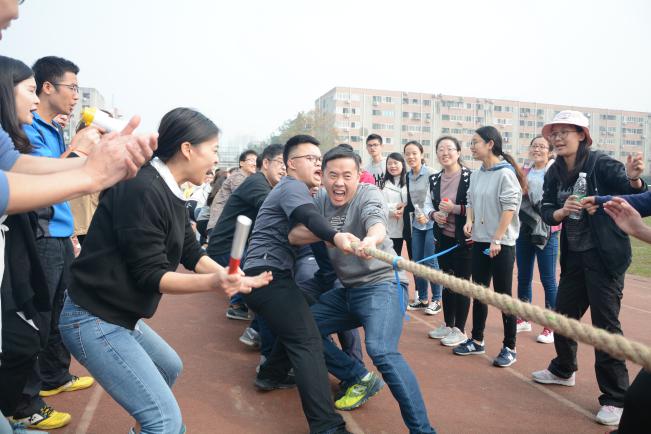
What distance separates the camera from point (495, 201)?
481cm

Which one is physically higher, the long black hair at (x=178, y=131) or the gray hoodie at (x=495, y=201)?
the long black hair at (x=178, y=131)

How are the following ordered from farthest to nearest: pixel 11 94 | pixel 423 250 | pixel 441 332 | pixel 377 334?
pixel 423 250, pixel 441 332, pixel 377 334, pixel 11 94

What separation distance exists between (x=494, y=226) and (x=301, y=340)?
8.11 ft

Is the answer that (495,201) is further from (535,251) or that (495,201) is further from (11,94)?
(11,94)

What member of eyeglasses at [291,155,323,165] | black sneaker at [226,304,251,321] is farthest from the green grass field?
eyeglasses at [291,155,323,165]

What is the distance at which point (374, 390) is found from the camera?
12.7 ft

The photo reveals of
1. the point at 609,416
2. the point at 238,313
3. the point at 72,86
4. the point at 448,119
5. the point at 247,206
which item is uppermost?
the point at 448,119

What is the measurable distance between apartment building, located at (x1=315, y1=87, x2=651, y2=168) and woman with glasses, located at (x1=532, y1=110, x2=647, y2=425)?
71826 millimetres

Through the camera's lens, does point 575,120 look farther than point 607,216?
Yes

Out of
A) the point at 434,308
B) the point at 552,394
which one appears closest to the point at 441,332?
the point at 434,308

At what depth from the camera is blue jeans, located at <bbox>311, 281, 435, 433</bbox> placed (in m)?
2.94

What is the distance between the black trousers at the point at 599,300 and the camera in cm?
350

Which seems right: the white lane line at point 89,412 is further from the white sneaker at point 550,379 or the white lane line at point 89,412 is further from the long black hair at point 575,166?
the long black hair at point 575,166

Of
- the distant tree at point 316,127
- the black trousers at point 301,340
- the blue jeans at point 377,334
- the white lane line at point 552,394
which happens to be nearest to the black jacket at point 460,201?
the white lane line at point 552,394
